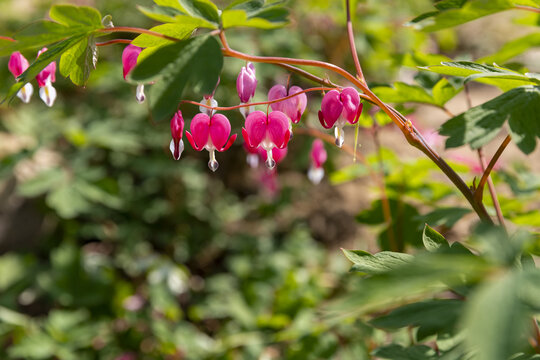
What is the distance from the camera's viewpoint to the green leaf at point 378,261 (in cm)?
74

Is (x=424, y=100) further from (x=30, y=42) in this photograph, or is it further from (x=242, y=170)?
(x=242, y=170)

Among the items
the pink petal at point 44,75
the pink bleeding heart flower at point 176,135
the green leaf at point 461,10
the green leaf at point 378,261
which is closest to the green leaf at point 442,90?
the green leaf at point 461,10

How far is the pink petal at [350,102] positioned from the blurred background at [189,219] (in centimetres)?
42

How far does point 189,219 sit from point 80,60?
2.20m

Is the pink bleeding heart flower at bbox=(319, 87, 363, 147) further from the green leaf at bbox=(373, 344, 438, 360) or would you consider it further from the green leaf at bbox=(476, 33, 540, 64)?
the green leaf at bbox=(476, 33, 540, 64)

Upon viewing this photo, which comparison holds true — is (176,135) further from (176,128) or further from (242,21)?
(242,21)

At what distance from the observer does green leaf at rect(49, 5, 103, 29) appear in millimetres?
753

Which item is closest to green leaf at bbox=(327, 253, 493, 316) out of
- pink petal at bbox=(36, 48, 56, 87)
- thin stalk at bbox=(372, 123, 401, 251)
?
pink petal at bbox=(36, 48, 56, 87)

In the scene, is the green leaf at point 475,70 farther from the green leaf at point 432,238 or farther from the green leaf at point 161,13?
the green leaf at point 161,13

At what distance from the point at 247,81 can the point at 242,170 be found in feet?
8.84

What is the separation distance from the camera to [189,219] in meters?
2.98

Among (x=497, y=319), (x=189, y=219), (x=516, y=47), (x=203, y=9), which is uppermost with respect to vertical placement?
(x=203, y=9)

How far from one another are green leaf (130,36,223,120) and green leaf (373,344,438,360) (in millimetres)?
572

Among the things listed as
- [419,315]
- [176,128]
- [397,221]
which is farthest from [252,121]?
[397,221]
